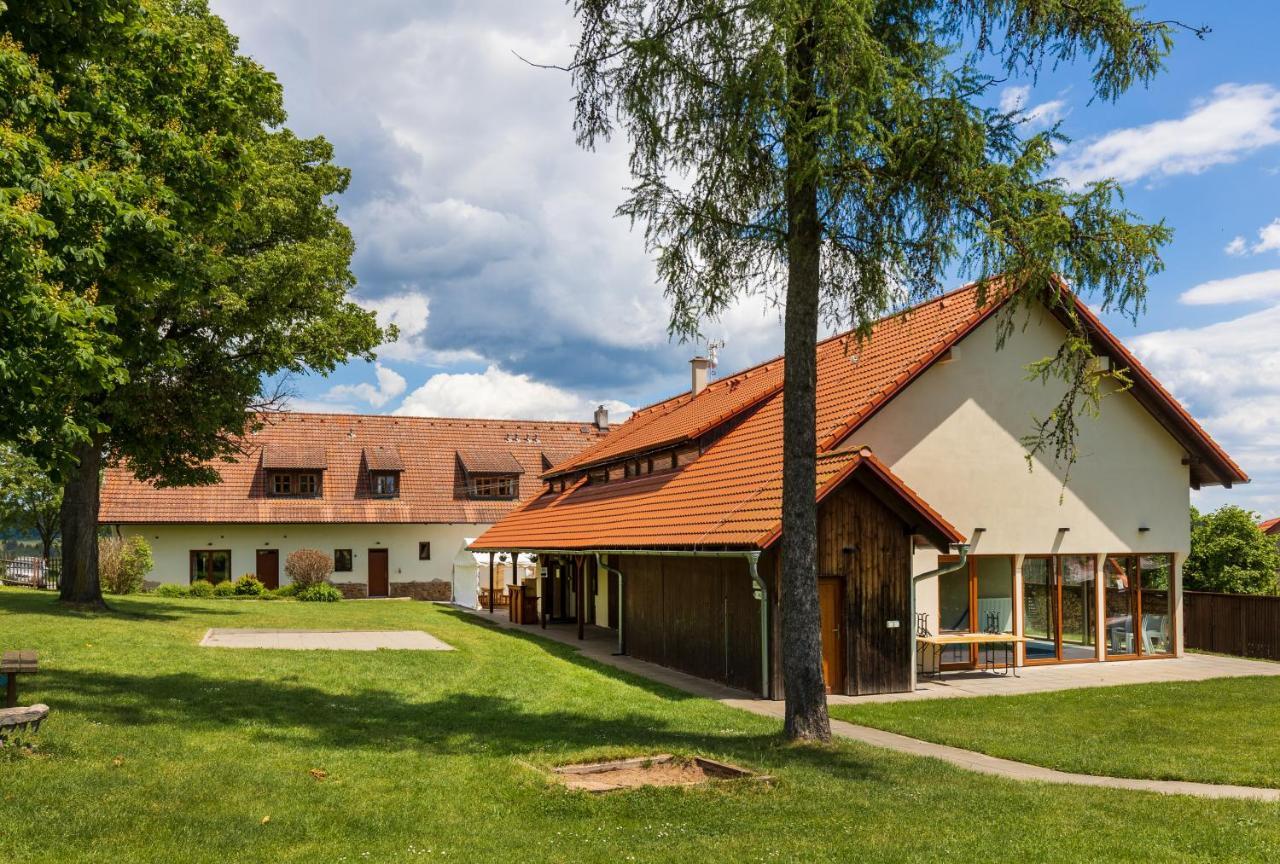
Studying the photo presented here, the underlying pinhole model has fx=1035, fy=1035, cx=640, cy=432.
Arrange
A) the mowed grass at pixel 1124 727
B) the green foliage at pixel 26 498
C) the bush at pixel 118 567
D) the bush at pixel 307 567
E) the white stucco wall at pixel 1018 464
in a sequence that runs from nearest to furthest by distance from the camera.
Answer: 1. the mowed grass at pixel 1124 727
2. the white stucco wall at pixel 1018 464
3. the bush at pixel 118 567
4. the bush at pixel 307 567
5. the green foliage at pixel 26 498

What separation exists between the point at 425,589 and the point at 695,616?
26.5m

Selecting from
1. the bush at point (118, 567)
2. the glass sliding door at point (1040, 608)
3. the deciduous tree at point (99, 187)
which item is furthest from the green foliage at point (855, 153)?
the bush at point (118, 567)

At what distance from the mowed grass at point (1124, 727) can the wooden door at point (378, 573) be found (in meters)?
30.8

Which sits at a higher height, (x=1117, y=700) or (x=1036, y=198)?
(x=1036, y=198)

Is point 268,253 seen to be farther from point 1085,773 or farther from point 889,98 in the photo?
point 1085,773

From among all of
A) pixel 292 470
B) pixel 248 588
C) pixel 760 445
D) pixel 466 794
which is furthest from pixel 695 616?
pixel 292 470

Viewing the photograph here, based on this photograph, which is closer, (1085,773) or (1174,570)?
(1085,773)

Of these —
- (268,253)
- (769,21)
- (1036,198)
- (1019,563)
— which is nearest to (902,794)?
(1036,198)

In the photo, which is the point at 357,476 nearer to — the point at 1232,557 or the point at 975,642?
the point at 975,642

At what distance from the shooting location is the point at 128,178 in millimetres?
11688

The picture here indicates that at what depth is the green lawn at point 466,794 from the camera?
24.8ft

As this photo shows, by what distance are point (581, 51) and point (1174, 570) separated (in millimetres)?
18746

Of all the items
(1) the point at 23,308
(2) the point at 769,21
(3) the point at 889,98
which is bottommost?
(1) the point at 23,308

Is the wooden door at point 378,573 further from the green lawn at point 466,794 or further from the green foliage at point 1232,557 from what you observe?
the green foliage at point 1232,557
